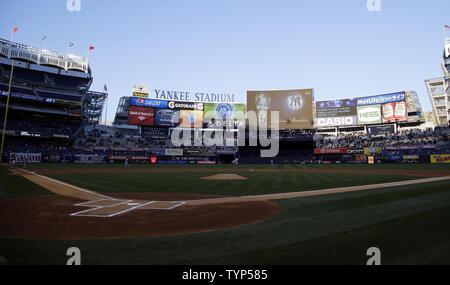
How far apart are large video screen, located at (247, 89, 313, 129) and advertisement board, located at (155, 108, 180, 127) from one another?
55.3 feet

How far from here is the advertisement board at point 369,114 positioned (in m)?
54.0

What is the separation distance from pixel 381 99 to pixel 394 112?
3846 mm

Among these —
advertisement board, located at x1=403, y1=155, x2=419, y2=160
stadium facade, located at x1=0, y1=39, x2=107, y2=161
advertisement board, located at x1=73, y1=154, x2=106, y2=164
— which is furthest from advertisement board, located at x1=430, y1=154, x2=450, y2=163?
stadium facade, located at x1=0, y1=39, x2=107, y2=161

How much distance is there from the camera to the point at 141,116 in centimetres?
5425

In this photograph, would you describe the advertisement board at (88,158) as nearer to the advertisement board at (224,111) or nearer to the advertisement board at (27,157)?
the advertisement board at (27,157)

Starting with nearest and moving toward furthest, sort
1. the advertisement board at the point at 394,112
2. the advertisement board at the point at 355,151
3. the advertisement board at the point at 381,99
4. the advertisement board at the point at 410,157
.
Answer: the advertisement board at the point at 410,157 < the advertisement board at the point at 355,151 < the advertisement board at the point at 394,112 < the advertisement board at the point at 381,99

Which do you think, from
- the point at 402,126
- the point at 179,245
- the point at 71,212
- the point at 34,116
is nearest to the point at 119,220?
the point at 71,212

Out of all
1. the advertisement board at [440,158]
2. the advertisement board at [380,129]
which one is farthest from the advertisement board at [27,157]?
the advertisement board at [380,129]

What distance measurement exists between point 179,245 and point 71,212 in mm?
4761

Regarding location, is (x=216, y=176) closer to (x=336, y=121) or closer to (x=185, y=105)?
(x=185, y=105)

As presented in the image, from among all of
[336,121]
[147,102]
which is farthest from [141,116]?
[336,121]

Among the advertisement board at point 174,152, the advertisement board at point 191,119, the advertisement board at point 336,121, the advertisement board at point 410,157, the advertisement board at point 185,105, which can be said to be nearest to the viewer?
the advertisement board at point 410,157

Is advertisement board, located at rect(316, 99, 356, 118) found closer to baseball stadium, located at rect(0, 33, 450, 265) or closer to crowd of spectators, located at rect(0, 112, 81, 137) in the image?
baseball stadium, located at rect(0, 33, 450, 265)

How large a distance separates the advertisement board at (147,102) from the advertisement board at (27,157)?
66.0 ft
